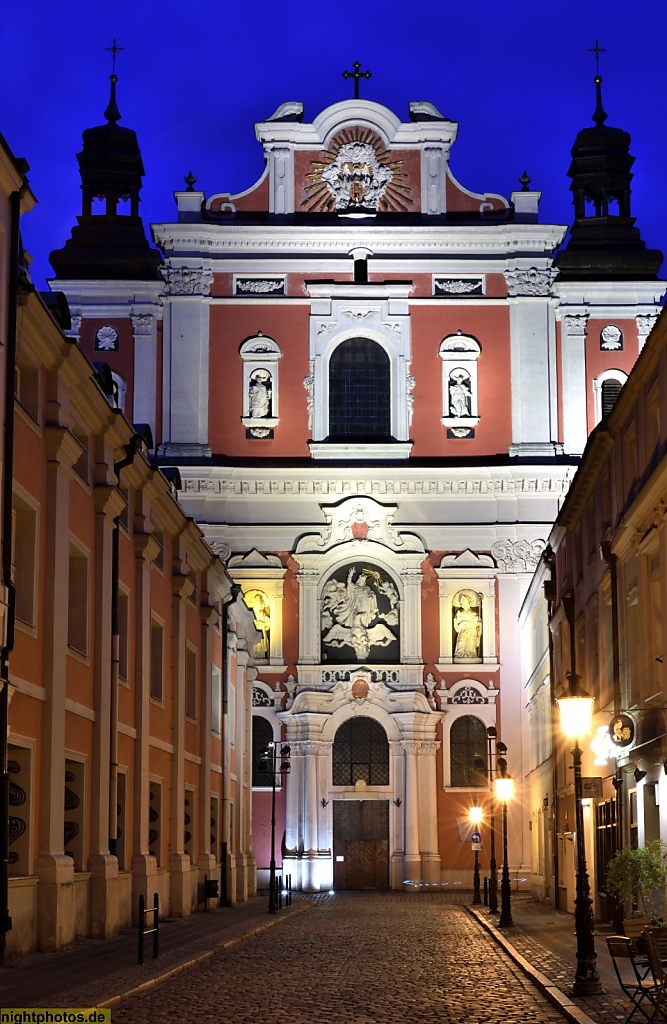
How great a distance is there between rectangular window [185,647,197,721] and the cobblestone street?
8580 mm

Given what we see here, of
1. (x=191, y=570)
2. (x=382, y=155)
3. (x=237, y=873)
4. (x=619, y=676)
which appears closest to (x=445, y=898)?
(x=237, y=873)

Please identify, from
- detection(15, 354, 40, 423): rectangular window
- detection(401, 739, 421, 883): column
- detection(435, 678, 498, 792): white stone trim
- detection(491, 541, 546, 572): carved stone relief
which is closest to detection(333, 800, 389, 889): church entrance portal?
detection(401, 739, 421, 883): column

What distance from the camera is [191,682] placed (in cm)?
3922

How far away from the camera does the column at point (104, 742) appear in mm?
25766

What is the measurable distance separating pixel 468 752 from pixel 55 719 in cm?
3451

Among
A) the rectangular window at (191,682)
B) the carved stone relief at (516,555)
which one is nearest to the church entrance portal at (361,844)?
the carved stone relief at (516,555)

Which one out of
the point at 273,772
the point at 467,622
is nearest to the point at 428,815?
the point at 467,622

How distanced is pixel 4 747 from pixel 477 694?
37.3 metres

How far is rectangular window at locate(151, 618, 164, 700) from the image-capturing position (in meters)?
33.7

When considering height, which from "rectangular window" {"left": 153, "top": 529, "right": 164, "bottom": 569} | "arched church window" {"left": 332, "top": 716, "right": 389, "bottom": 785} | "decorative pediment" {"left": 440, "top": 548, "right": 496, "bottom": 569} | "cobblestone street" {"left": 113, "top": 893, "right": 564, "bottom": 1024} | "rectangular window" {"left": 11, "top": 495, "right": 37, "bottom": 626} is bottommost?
"cobblestone street" {"left": 113, "top": 893, "right": 564, "bottom": 1024}

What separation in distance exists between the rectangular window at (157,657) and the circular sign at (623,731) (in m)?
10.7

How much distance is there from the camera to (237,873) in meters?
43.9

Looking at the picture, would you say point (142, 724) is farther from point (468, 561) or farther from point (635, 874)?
point (468, 561)

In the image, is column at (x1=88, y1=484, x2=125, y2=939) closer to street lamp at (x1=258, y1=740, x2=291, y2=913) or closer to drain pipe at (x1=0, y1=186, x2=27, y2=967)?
drain pipe at (x1=0, y1=186, x2=27, y2=967)
